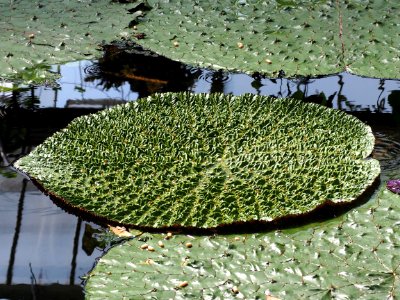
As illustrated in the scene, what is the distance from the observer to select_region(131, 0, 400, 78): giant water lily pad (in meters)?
2.22

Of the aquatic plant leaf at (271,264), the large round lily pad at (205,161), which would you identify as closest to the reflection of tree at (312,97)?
the large round lily pad at (205,161)

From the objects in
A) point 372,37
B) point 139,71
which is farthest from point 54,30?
point 372,37

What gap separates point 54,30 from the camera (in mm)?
2412

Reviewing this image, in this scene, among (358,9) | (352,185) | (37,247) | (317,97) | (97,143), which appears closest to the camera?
(37,247)

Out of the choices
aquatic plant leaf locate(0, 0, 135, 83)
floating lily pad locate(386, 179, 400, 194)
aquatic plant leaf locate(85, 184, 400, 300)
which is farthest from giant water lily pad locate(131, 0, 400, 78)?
aquatic plant leaf locate(85, 184, 400, 300)

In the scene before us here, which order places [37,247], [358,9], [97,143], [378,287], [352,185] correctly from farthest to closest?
[358,9], [97,143], [352,185], [37,247], [378,287]

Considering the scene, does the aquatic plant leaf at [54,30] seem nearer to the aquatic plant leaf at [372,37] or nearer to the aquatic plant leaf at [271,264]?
the aquatic plant leaf at [372,37]

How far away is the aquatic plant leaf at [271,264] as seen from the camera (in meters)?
1.37

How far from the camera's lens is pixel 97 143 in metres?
1.83

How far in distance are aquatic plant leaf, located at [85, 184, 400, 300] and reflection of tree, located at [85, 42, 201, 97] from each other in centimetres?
84

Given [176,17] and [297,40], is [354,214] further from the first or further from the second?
[176,17]

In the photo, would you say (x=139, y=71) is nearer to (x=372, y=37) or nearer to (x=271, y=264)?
(x=372, y=37)

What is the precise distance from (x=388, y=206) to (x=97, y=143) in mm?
768

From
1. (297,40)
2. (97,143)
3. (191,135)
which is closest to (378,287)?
(191,135)
